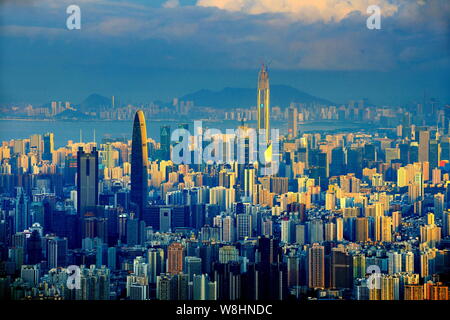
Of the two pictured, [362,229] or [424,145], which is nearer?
[362,229]

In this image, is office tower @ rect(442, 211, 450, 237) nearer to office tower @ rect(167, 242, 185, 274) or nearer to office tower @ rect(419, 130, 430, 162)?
office tower @ rect(419, 130, 430, 162)

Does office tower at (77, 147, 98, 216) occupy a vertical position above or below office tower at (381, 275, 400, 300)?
above

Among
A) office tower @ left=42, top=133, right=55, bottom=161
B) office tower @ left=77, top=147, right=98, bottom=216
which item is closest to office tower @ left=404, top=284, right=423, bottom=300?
office tower @ left=77, top=147, right=98, bottom=216

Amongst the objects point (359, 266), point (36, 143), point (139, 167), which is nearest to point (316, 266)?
point (359, 266)

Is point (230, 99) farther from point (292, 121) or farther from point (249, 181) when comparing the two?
point (249, 181)
